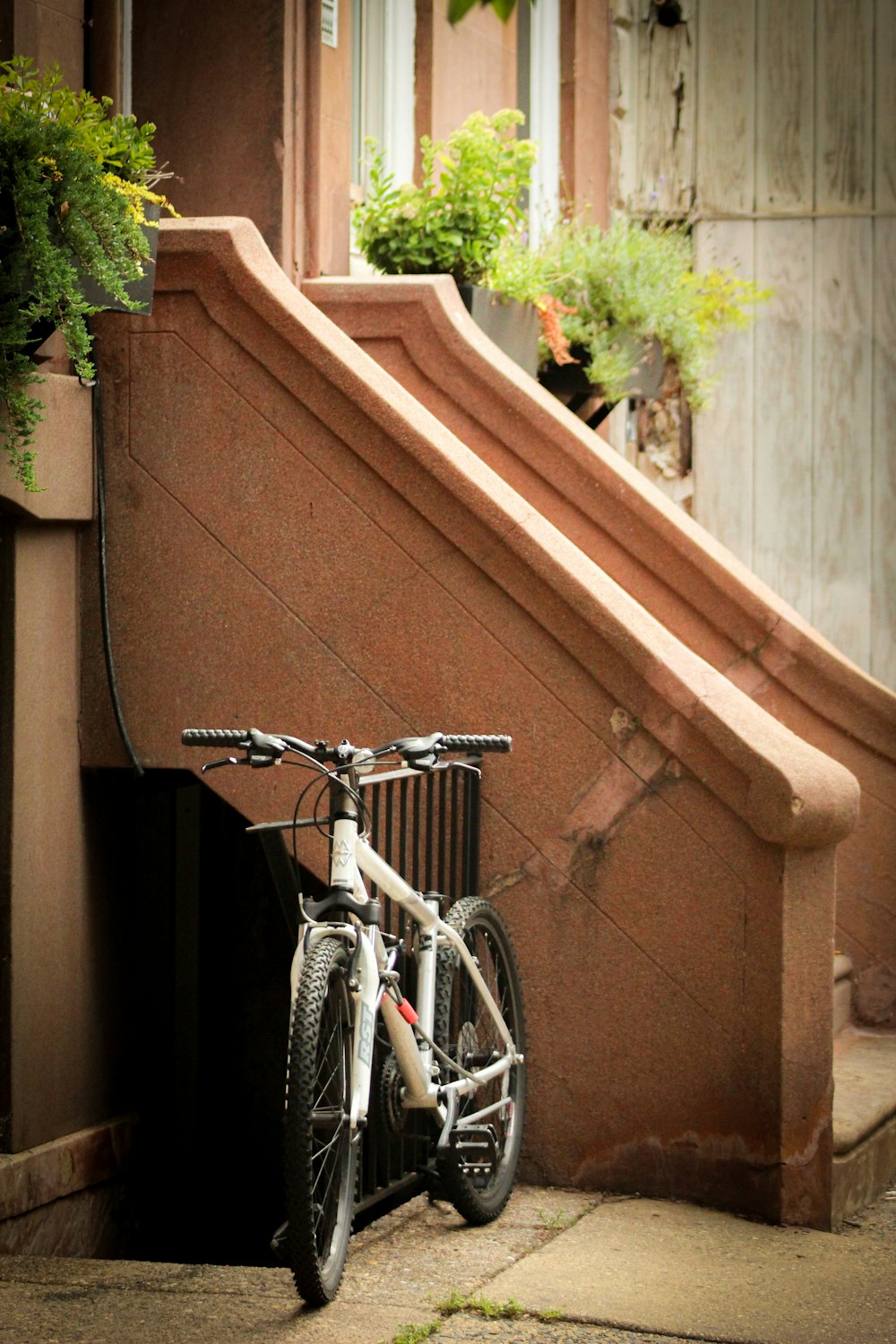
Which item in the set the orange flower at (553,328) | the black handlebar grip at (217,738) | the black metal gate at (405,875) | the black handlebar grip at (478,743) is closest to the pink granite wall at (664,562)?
the orange flower at (553,328)

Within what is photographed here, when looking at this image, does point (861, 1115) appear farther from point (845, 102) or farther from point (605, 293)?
point (845, 102)

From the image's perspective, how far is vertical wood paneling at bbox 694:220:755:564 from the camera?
32.6ft

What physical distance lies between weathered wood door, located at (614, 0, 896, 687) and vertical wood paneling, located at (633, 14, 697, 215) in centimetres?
1

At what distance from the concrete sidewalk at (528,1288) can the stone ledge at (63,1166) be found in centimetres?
64

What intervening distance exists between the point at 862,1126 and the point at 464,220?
409 cm

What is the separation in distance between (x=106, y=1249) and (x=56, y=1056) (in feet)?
2.35

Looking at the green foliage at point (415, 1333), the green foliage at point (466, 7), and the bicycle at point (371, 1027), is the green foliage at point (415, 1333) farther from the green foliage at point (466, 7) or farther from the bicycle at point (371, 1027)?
the green foliage at point (466, 7)

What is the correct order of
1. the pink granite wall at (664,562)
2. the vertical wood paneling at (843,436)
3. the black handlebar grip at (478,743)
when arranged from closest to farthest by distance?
the black handlebar grip at (478,743) < the pink granite wall at (664,562) < the vertical wood paneling at (843,436)

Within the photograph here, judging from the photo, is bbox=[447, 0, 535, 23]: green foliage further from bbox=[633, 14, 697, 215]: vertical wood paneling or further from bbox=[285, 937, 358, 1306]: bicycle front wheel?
bbox=[633, 14, 697, 215]: vertical wood paneling

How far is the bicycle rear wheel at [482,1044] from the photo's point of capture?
470 cm

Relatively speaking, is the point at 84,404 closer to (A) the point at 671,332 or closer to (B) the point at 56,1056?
(B) the point at 56,1056

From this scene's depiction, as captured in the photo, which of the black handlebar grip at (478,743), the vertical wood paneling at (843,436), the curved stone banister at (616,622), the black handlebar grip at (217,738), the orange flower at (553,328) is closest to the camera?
the black handlebar grip at (217,738)

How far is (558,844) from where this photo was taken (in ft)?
Answer: 17.1

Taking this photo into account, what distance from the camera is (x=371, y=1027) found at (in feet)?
13.5
